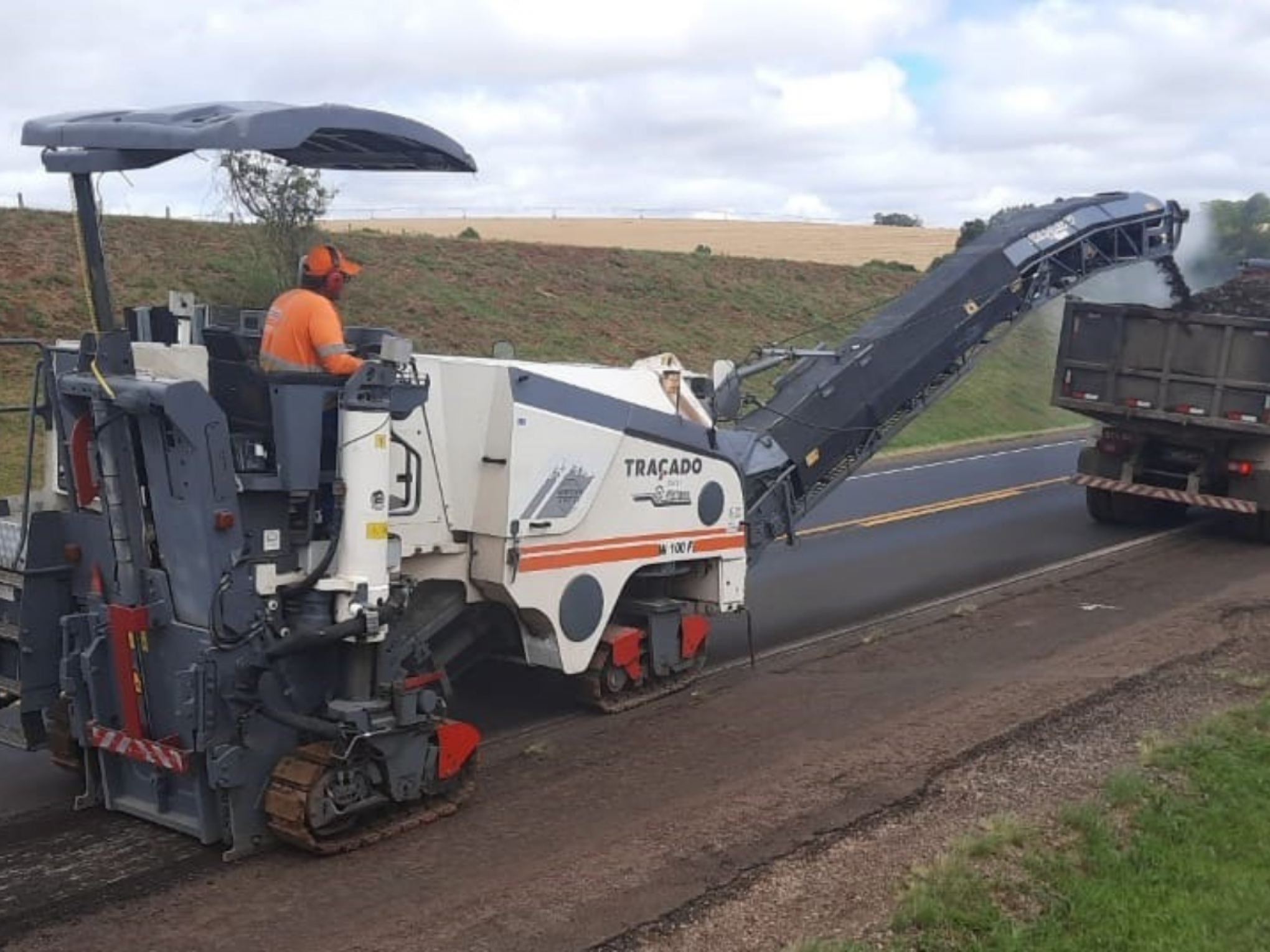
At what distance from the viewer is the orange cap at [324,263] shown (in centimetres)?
693

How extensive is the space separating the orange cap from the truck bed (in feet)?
33.6

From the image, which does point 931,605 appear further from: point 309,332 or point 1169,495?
point 309,332

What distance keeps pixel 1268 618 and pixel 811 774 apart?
5492mm

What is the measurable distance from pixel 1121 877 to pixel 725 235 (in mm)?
57678

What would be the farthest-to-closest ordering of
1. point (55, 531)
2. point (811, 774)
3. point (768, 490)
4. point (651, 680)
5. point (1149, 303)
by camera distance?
point (1149, 303), point (768, 490), point (651, 680), point (811, 774), point (55, 531)

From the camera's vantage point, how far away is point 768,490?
34.2 feet

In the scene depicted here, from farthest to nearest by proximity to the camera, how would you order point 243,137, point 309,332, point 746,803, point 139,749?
point 746,803 < point 309,332 < point 139,749 < point 243,137

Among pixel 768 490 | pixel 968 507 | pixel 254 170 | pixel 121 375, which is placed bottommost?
pixel 968 507

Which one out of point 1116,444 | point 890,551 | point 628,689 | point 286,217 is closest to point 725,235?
point 286,217

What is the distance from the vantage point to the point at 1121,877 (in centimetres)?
606

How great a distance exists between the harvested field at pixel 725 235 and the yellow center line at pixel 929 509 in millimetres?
30169

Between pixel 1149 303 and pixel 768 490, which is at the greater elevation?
pixel 1149 303

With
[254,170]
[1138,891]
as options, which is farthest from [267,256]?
[1138,891]

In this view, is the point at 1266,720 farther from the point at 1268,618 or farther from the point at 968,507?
the point at 968,507
